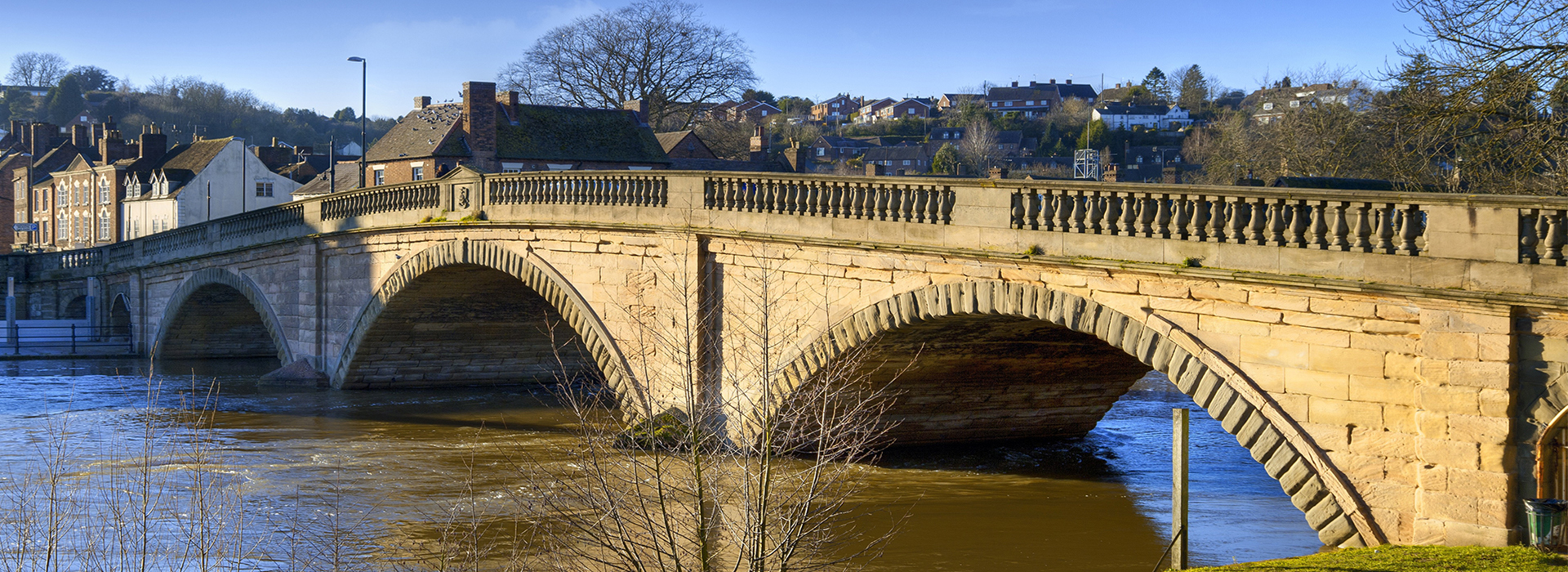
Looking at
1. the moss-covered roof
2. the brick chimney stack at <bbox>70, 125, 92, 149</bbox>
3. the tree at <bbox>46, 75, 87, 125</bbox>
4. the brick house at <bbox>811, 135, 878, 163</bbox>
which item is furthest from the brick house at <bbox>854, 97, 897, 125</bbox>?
the moss-covered roof

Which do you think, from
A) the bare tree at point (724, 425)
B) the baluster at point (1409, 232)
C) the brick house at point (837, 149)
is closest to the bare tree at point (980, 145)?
the brick house at point (837, 149)

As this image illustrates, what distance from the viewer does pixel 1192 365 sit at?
12570mm

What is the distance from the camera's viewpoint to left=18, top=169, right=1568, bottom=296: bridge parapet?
33.5ft

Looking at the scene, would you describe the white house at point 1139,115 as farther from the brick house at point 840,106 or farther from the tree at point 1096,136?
the brick house at point 840,106

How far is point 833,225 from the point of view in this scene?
16.5m

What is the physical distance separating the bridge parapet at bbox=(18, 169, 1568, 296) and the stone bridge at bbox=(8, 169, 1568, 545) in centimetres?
3

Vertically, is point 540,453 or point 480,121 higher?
point 480,121

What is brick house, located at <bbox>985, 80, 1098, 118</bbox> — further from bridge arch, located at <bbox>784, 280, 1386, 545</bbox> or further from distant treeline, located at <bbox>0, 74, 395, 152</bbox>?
bridge arch, located at <bbox>784, 280, 1386, 545</bbox>

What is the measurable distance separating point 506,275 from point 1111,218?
15.9m

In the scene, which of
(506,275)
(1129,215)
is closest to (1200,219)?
(1129,215)

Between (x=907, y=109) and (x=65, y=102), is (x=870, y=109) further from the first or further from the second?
(x=65, y=102)

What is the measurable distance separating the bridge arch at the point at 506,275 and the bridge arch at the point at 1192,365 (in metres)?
5.91

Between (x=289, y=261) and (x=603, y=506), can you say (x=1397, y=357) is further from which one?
(x=289, y=261)

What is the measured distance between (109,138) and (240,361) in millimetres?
34655
